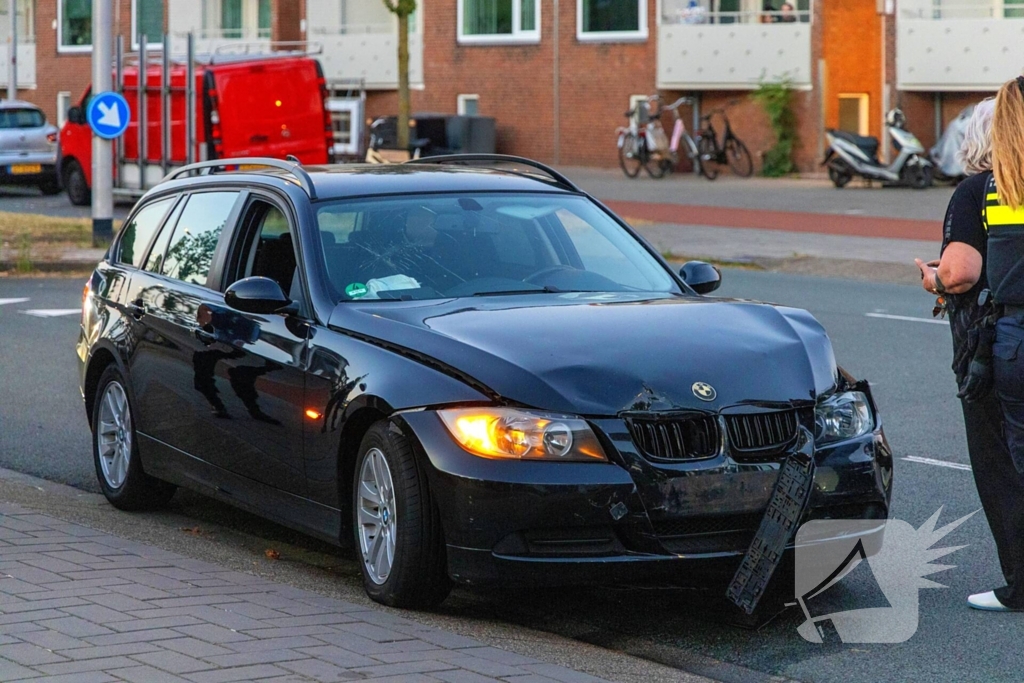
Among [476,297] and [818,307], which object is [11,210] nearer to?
[818,307]

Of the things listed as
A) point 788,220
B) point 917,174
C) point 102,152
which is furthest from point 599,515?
point 917,174

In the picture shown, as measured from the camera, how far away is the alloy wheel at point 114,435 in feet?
24.6

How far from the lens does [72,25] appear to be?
188ft

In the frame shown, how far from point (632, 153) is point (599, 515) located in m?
33.3

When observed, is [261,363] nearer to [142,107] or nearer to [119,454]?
[119,454]

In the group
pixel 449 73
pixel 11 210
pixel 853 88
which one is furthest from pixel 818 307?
pixel 449 73

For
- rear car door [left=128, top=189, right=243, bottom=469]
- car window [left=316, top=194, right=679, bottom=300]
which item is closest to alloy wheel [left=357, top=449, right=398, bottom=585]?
car window [left=316, top=194, right=679, bottom=300]

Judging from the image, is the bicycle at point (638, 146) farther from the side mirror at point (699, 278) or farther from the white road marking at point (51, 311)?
the side mirror at point (699, 278)

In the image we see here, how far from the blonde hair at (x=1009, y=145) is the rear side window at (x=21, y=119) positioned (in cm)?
3068

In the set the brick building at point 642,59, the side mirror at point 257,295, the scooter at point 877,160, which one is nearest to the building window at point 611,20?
the brick building at point 642,59

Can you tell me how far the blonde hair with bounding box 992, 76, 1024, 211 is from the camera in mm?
5281

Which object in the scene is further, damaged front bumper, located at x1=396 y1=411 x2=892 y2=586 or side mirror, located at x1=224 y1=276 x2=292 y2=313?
side mirror, located at x1=224 y1=276 x2=292 y2=313

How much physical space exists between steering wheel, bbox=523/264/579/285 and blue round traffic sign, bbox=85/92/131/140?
599 inches

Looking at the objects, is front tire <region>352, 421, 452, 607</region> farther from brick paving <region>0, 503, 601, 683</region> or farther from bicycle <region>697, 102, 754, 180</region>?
bicycle <region>697, 102, 754, 180</region>
